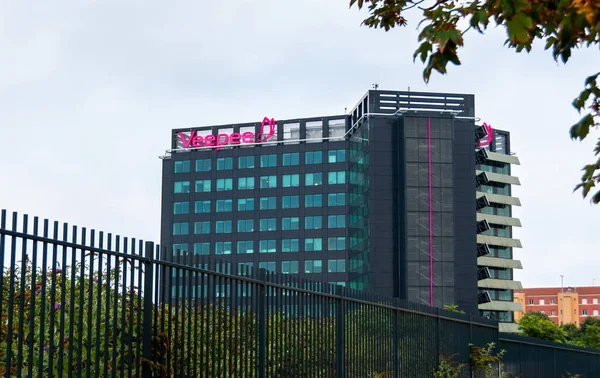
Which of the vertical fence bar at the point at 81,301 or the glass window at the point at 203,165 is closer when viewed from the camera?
the vertical fence bar at the point at 81,301

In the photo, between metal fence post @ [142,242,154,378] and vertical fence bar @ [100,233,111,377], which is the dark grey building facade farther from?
vertical fence bar @ [100,233,111,377]

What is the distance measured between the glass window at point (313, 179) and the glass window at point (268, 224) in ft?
20.2

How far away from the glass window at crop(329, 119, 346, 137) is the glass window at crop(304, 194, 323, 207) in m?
7.58

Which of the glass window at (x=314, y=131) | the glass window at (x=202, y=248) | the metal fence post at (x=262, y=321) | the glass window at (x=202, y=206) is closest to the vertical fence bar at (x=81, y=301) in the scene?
the metal fence post at (x=262, y=321)

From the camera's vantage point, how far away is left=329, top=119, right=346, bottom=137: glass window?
109375 mm

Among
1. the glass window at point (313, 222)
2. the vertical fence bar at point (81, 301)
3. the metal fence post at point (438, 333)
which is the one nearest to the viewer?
the vertical fence bar at point (81, 301)

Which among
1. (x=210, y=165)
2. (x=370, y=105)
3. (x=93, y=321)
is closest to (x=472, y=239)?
(x=370, y=105)

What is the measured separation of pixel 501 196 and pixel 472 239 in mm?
24368

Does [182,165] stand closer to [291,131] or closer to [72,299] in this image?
[291,131]

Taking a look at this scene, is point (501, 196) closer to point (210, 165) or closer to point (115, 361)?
point (210, 165)

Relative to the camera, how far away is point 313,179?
110 metres

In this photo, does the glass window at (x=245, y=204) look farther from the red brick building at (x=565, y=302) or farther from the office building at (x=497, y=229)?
the red brick building at (x=565, y=302)

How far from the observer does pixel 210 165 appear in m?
116

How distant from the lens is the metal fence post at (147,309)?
8.00 meters
